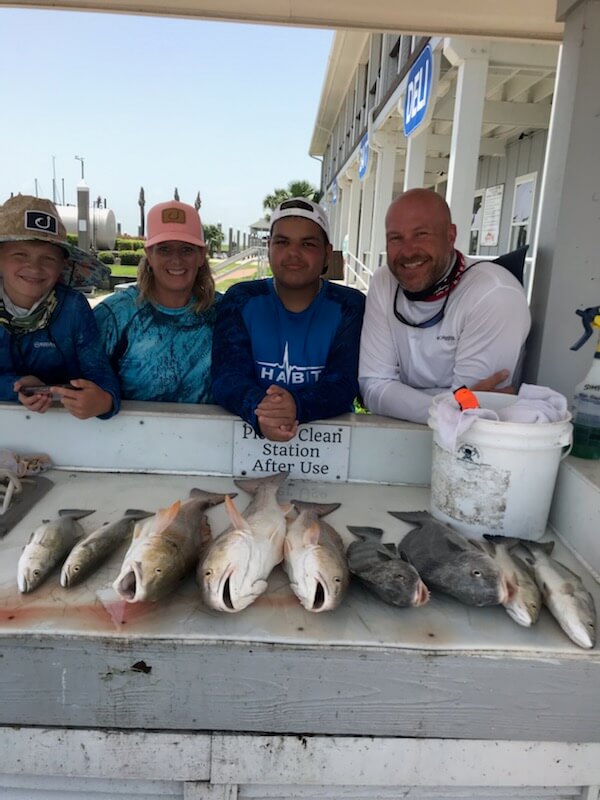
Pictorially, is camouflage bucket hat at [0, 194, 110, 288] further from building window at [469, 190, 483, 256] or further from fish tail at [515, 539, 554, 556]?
building window at [469, 190, 483, 256]

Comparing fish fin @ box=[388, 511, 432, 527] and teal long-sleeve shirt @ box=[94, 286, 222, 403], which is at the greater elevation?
teal long-sleeve shirt @ box=[94, 286, 222, 403]

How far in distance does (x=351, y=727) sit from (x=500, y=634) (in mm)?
475

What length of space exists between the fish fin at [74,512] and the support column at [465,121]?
6.57m

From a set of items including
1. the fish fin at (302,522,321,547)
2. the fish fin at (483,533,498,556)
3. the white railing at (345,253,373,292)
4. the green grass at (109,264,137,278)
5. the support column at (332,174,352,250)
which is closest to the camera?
the fish fin at (302,522,321,547)

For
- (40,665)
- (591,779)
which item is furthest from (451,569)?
(40,665)

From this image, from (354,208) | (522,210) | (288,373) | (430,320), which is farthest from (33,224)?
(354,208)

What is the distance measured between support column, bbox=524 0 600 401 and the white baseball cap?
1119mm

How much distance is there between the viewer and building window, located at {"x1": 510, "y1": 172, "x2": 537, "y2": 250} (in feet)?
37.0

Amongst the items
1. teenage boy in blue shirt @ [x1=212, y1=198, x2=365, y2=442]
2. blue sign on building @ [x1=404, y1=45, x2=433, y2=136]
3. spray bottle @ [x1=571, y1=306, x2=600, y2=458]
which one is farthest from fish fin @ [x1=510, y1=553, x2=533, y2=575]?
blue sign on building @ [x1=404, y1=45, x2=433, y2=136]

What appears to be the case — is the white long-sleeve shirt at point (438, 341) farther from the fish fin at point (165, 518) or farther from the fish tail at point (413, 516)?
the fish fin at point (165, 518)

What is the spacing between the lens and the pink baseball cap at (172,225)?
299 cm

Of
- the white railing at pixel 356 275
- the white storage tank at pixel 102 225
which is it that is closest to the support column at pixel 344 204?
the white railing at pixel 356 275

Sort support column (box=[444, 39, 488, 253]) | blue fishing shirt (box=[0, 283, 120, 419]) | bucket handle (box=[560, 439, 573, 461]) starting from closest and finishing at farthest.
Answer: bucket handle (box=[560, 439, 573, 461]) < blue fishing shirt (box=[0, 283, 120, 419]) < support column (box=[444, 39, 488, 253])

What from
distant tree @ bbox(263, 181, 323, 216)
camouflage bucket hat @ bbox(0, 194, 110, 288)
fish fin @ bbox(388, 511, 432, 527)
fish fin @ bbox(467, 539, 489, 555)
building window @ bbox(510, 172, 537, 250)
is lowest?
fish fin @ bbox(388, 511, 432, 527)
